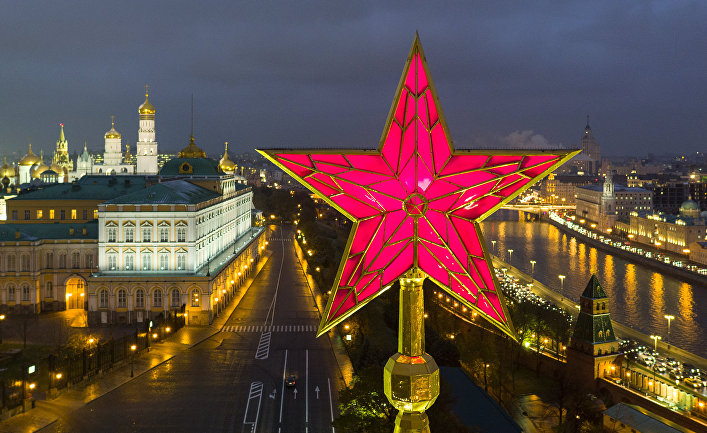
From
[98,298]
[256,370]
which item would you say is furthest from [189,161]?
[256,370]

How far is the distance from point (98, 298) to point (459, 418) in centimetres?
2920

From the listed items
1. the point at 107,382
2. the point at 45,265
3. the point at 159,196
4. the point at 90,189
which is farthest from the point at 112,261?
the point at 90,189

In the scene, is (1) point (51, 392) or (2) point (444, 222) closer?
(2) point (444, 222)

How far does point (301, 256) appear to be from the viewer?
252 feet

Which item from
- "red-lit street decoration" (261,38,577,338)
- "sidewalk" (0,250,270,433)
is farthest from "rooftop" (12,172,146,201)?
"red-lit street decoration" (261,38,577,338)

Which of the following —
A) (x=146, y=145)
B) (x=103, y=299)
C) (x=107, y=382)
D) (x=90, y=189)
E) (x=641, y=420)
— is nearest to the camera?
(x=641, y=420)

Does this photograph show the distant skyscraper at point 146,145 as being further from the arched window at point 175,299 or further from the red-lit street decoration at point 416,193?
the red-lit street decoration at point 416,193

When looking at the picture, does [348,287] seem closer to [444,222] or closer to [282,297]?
[444,222]

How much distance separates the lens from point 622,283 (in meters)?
74.1

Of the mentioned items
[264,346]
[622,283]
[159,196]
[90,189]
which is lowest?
[622,283]

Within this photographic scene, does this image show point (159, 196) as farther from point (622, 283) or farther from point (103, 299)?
point (622, 283)

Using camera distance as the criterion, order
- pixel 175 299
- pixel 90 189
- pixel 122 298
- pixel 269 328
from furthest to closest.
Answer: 1. pixel 90 189
2. pixel 175 299
3. pixel 269 328
4. pixel 122 298

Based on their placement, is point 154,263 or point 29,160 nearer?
point 154,263

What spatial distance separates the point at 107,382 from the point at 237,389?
7.34 metres
